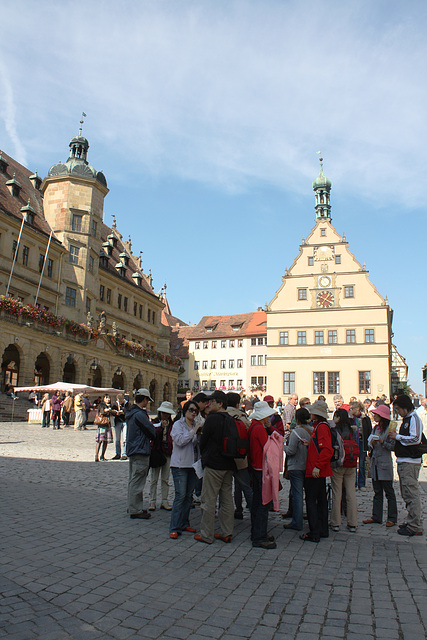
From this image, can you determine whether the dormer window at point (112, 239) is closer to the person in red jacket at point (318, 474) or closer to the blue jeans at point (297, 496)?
the blue jeans at point (297, 496)

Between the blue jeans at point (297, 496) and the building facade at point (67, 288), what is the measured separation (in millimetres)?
27181

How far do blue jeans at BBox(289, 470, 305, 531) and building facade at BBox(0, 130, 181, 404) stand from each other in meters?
27.2

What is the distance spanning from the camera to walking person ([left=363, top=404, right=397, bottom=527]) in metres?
7.89

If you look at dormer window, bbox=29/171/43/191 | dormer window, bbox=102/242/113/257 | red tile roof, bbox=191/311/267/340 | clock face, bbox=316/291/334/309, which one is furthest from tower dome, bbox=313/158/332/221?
dormer window, bbox=29/171/43/191

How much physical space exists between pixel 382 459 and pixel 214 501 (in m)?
2.93

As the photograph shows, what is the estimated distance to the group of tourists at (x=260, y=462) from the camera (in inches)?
263

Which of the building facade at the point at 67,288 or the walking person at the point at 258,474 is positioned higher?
the building facade at the point at 67,288

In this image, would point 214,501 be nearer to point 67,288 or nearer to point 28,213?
point 28,213

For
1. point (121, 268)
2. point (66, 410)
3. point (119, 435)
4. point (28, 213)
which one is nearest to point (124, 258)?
point (121, 268)

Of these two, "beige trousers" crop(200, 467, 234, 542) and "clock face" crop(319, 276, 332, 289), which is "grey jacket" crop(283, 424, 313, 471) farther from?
"clock face" crop(319, 276, 332, 289)

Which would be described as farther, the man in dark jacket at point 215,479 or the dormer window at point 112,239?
the dormer window at point 112,239

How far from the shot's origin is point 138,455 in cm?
798

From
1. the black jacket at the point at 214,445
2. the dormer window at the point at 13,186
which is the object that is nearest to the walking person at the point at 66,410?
the dormer window at the point at 13,186

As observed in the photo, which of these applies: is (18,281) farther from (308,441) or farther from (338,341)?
(308,441)
